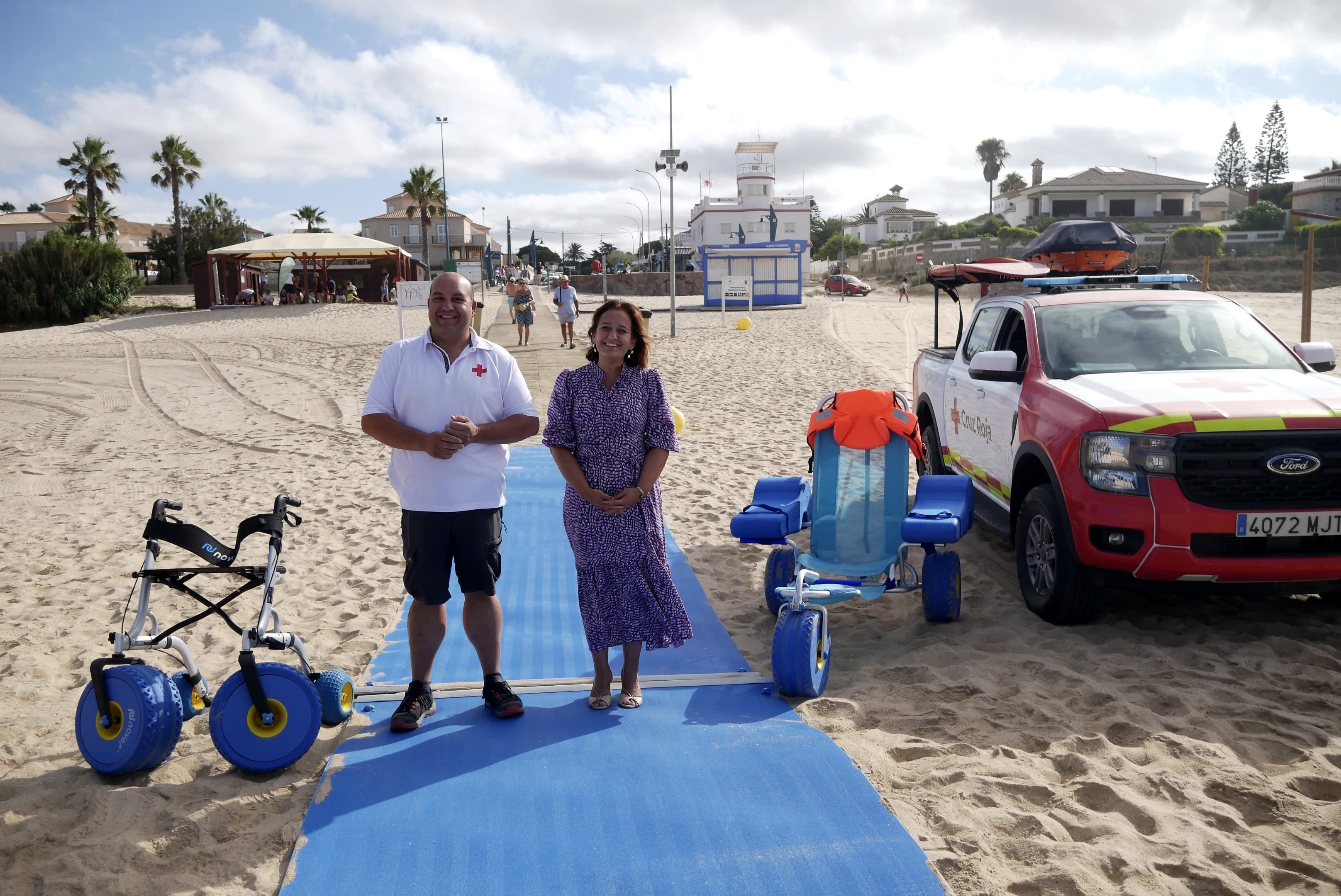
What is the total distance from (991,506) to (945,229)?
303 feet

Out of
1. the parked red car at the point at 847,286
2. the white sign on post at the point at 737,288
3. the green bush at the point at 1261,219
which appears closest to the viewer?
the white sign on post at the point at 737,288

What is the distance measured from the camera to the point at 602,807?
3.59m

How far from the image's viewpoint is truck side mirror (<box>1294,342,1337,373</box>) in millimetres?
5906

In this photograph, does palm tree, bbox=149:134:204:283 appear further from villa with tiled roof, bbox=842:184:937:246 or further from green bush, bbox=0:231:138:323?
villa with tiled roof, bbox=842:184:937:246

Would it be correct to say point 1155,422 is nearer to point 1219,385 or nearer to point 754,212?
point 1219,385

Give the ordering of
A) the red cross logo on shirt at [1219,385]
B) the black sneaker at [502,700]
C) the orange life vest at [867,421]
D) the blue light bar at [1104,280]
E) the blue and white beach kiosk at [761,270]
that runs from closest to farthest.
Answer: the black sneaker at [502,700], the red cross logo on shirt at [1219,385], the orange life vest at [867,421], the blue light bar at [1104,280], the blue and white beach kiosk at [761,270]

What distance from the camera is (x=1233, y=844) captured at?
325 cm

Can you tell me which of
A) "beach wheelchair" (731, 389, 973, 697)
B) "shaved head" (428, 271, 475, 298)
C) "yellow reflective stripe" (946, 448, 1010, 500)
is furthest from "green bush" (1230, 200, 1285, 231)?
"shaved head" (428, 271, 475, 298)

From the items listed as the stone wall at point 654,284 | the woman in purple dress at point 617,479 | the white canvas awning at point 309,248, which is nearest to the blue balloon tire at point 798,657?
the woman in purple dress at point 617,479

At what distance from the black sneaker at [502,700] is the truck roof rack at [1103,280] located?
4847 mm

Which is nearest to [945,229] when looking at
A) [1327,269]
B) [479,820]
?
[1327,269]

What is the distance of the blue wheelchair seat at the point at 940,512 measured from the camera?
215 inches

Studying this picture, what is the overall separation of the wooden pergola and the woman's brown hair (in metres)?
36.6

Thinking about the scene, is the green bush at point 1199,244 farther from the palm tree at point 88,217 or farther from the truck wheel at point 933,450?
the palm tree at point 88,217
